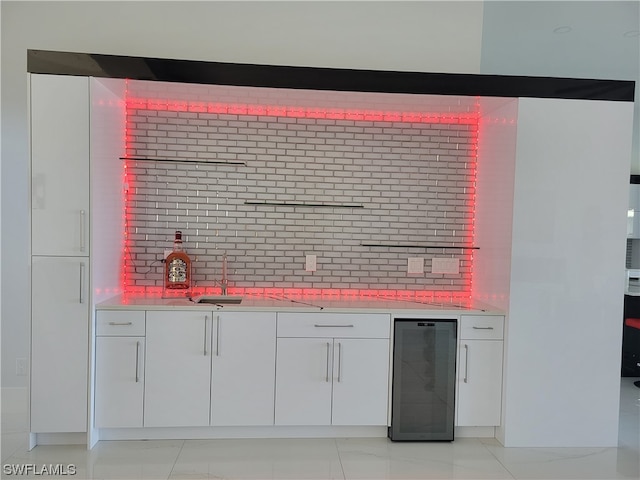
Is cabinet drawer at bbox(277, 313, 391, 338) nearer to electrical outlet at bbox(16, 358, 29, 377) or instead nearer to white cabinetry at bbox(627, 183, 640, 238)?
electrical outlet at bbox(16, 358, 29, 377)

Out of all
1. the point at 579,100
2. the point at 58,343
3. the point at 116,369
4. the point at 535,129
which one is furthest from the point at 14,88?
the point at 579,100

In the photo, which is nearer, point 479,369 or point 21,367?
point 479,369

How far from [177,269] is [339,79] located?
70.4 inches

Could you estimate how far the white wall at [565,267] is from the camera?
2998 mm

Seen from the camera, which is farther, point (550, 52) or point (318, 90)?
point (550, 52)

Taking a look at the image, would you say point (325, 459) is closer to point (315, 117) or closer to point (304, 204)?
point (304, 204)

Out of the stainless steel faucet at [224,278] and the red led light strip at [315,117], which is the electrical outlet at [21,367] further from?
the stainless steel faucet at [224,278]

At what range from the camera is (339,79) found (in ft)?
9.68

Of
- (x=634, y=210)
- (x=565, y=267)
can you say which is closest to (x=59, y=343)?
(x=565, y=267)

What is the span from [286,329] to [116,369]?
1124mm

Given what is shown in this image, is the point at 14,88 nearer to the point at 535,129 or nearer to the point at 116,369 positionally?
the point at 116,369

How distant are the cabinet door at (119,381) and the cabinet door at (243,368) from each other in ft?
1.58

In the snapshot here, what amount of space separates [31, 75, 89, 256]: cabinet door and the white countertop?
0.53 metres

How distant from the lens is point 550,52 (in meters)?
3.66
